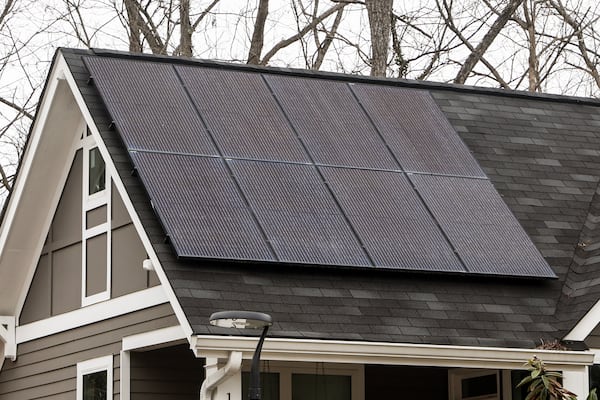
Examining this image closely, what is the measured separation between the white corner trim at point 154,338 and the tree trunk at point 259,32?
14.2 meters

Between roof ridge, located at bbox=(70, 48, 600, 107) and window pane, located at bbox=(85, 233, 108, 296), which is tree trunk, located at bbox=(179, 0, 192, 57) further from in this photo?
window pane, located at bbox=(85, 233, 108, 296)

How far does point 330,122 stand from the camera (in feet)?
48.8

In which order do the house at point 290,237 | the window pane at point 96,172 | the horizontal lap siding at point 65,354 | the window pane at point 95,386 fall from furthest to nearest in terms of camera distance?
the window pane at point 96,172
the window pane at point 95,386
the horizontal lap siding at point 65,354
the house at point 290,237

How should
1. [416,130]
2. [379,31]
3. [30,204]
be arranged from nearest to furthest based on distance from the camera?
[416,130], [30,204], [379,31]

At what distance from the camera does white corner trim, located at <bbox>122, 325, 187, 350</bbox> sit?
40.5 feet

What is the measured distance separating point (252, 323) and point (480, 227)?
404 cm

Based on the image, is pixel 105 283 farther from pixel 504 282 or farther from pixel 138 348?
pixel 504 282

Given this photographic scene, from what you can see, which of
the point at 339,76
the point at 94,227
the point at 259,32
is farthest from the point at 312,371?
the point at 259,32

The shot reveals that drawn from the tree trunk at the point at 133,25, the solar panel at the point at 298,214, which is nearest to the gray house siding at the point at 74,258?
the solar panel at the point at 298,214

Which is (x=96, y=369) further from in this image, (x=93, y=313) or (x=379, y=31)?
(x=379, y=31)

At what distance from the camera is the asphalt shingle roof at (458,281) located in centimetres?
1216

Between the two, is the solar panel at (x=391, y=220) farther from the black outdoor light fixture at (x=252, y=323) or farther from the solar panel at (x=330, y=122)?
the black outdoor light fixture at (x=252, y=323)

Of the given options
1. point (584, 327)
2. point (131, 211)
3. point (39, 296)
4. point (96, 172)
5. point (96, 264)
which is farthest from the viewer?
point (39, 296)

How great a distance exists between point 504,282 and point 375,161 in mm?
1949
